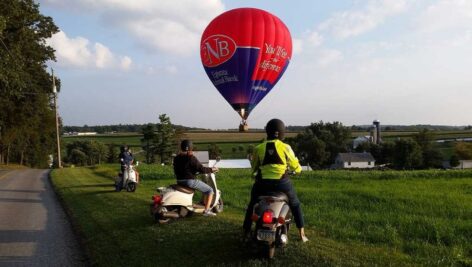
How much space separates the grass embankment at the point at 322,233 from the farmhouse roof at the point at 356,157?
297 ft

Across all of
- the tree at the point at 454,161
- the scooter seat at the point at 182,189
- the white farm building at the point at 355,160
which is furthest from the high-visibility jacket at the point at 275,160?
the tree at the point at 454,161

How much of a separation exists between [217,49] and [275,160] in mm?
15373

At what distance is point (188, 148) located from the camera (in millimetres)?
10391

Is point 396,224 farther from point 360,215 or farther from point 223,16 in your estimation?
point 223,16

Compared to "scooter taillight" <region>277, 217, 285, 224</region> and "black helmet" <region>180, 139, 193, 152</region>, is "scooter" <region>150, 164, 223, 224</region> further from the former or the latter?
"scooter taillight" <region>277, 217, 285, 224</region>

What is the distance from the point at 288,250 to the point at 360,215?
4567 mm

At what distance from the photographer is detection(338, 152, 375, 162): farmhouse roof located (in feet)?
341

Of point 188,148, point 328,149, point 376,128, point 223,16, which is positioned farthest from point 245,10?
point 376,128

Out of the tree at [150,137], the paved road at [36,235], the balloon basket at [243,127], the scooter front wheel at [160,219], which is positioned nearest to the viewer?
the paved road at [36,235]

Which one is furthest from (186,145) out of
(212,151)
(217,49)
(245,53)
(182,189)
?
(212,151)

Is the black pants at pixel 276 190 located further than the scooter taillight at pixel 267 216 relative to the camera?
Yes

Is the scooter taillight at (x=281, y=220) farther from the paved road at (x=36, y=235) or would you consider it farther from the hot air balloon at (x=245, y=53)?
the hot air balloon at (x=245, y=53)

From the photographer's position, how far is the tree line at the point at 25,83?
2759 cm

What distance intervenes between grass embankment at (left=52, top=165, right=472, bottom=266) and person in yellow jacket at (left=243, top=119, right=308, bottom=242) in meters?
0.82
